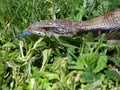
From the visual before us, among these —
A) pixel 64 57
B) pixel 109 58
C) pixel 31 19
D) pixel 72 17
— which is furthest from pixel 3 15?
pixel 109 58

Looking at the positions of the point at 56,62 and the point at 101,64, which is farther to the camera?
the point at 56,62

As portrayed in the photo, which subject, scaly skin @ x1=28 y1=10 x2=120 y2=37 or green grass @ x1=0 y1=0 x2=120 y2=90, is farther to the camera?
scaly skin @ x1=28 y1=10 x2=120 y2=37

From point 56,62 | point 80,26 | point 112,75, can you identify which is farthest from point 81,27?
point 112,75

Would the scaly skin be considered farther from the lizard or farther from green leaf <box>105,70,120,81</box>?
green leaf <box>105,70,120,81</box>

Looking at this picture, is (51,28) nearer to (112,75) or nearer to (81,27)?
(81,27)

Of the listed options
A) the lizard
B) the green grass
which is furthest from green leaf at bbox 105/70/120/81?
the lizard

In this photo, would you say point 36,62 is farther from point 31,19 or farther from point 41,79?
point 31,19

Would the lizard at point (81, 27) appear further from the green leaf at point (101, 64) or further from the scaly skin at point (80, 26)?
the green leaf at point (101, 64)

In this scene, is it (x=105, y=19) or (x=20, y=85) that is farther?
(x=105, y=19)

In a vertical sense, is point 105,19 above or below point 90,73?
above
